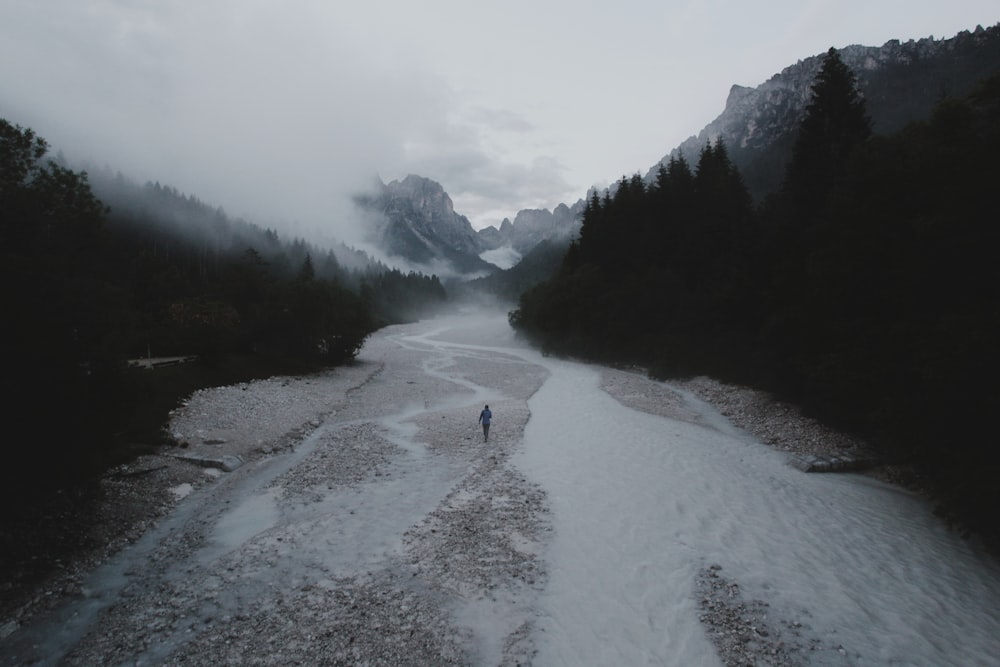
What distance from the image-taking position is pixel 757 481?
20047 millimetres

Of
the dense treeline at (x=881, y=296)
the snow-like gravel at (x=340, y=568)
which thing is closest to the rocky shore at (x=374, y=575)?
the snow-like gravel at (x=340, y=568)

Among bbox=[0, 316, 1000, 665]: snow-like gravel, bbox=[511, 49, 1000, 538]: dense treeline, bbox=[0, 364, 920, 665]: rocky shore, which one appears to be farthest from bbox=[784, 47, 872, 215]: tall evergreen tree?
bbox=[0, 316, 1000, 665]: snow-like gravel

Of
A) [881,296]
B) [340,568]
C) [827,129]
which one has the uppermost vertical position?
[827,129]

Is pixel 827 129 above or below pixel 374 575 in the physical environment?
above

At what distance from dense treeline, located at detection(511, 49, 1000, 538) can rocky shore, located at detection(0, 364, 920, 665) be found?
5.52m

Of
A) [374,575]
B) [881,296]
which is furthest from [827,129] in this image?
[374,575]

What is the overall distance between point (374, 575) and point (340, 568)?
1.17 meters

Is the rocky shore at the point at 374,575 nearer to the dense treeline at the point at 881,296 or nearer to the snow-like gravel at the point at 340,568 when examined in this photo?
the snow-like gravel at the point at 340,568

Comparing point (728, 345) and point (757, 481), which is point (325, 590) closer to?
point (757, 481)

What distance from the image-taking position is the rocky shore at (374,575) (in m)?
10.3

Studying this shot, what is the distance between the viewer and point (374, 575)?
12758 millimetres

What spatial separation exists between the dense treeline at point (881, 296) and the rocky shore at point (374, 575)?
5521mm

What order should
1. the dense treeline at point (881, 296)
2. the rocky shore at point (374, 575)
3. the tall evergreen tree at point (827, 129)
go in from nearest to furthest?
the rocky shore at point (374, 575) < the dense treeline at point (881, 296) < the tall evergreen tree at point (827, 129)

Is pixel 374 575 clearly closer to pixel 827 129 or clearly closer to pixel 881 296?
pixel 881 296
